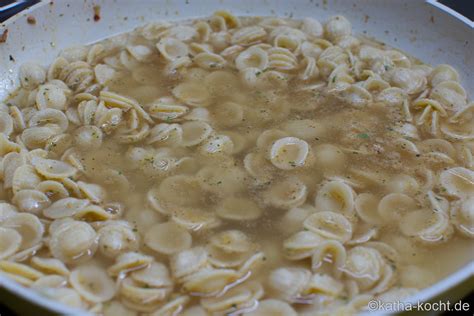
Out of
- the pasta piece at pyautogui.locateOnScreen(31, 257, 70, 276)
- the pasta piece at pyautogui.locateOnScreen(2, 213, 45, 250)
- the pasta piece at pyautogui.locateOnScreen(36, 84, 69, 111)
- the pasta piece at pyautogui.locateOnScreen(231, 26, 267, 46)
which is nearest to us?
the pasta piece at pyautogui.locateOnScreen(31, 257, 70, 276)

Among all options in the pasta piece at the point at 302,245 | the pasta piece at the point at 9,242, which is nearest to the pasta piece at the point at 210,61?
the pasta piece at the point at 302,245

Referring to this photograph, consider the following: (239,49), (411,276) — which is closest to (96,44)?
(239,49)

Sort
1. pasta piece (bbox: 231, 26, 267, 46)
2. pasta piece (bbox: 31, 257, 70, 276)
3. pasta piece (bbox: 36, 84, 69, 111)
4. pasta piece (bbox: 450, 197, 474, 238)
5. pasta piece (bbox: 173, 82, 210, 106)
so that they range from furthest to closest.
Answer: pasta piece (bbox: 231, 26, 267, 46) → pasta piece (bbox: 173, 82, 210, 106) → pasta piece (bbox: 36, 84, 69, 111) → pasta piece (bbox: 450, 197, 474, 238) → pasta piece (bbox: 31, 257, 70, 276)

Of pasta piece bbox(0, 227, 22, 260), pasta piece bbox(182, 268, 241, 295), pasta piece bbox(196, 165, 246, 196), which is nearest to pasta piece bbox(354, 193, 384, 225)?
pasta piece bbox(196, 165, 246, 196)

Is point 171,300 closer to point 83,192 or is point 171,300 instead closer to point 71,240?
point 71,240

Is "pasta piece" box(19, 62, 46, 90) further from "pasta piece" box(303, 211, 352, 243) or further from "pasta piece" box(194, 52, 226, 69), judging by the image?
"pasta piece" box(303, 211, 352, 243)

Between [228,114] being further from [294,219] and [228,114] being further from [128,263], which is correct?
[128,263]

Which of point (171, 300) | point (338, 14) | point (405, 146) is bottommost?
point (171, 300)

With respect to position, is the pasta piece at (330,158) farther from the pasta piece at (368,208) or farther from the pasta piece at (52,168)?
the pasta piece at (52,168)
